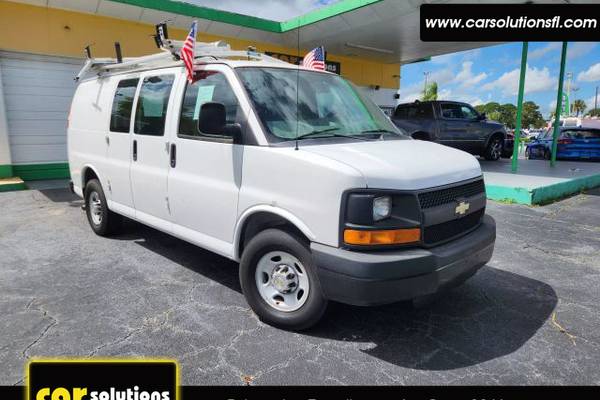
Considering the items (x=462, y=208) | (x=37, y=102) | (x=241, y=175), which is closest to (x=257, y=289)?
(x=241, y=175)

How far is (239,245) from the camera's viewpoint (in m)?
3.53

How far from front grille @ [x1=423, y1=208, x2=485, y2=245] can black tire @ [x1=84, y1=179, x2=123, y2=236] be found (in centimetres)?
421

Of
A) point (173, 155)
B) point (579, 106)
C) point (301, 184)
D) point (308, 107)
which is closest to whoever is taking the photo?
point (301, 184)

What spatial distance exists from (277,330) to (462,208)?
1.73 meters

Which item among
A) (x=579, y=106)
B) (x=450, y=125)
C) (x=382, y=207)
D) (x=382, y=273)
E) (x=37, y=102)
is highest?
(x=579, y=106)

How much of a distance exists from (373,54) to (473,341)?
48.1ft

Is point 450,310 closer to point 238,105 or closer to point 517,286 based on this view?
point 517,286

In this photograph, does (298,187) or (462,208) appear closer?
(298,187)

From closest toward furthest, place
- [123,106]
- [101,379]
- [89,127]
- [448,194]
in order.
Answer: [101,379] → [448,194] → [123,106] → [89,127]

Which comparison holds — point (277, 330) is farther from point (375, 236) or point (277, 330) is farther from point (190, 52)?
point (190, 52)

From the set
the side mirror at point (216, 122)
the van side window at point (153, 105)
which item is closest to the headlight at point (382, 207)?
the side mirror at point (216, 122)

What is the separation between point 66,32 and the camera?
10.2 meters

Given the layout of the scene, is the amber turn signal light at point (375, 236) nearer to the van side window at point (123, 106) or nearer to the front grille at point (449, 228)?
the front grille at point (449, 228)

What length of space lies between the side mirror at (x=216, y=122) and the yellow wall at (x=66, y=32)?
8998 millimetres
